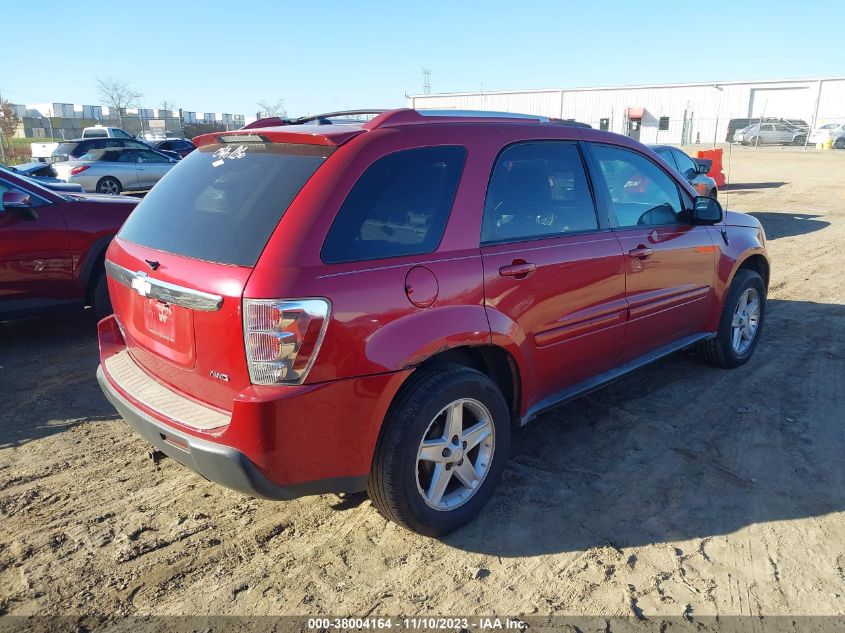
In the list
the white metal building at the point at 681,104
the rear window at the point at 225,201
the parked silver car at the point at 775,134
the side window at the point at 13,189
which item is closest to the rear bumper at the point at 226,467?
the rear window at the point at 225,201

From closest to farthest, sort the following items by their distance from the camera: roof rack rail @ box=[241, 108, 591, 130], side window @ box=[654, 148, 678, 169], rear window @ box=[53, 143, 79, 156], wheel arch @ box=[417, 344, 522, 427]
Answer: roof rack rail @ box=[241, 108, 591, 130], wheel arch @ box=[417, 344, 522, 427], side window @ box=[654, 148, 678, 169], rear window @ box=[53, 143, 79, 156]

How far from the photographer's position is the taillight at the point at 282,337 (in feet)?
8.01

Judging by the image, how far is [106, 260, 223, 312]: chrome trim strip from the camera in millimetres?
2559

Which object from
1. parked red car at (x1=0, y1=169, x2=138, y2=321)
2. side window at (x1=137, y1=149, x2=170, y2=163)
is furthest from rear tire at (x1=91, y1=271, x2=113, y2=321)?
side window at (x1=137, y1=149, x2=170, y2=163)

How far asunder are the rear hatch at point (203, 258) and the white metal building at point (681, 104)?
44.9 meters

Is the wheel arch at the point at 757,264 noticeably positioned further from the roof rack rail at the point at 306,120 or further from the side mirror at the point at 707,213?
the roof rack rail at the point at 306,120

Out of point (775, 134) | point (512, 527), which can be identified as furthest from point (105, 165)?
point (775, 134)

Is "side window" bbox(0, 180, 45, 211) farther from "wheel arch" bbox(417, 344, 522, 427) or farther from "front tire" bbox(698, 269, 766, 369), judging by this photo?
"front tire" bbox(698, 269, 766, 369)

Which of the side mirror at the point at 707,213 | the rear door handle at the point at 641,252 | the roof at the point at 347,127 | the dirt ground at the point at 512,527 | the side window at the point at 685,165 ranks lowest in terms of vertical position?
the dirt ground at the point at 512,527

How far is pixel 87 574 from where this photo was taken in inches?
109

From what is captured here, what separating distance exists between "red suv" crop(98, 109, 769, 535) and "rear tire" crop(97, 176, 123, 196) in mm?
15968

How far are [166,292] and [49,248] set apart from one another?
11.6ft

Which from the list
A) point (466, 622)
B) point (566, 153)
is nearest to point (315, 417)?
point (466, 622)

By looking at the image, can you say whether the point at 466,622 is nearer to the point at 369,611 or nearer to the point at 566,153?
the point at 369,611
